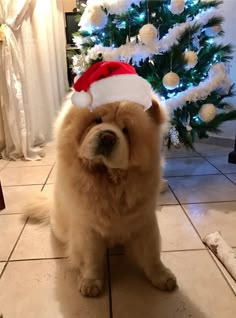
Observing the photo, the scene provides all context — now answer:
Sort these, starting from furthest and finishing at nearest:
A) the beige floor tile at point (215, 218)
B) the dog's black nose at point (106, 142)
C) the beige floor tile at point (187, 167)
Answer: the beige floor tile at point (187, 167), the beige floor tile at point (215, 218), the dog's black nose at point (106, 142)

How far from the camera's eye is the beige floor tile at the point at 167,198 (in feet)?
4.86

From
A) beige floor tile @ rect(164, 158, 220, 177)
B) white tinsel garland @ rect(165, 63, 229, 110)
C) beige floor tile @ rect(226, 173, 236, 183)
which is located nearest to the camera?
white tinsel garland @ rect(165, 63, 229, 110)

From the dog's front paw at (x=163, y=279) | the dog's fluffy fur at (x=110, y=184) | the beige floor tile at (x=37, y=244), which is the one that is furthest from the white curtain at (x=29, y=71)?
the dog's front paw at (x=163, y=279)

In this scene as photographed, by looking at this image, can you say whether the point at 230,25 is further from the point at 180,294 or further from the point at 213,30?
the point at 180,294

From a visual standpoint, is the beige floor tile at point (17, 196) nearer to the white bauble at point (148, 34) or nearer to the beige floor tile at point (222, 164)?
the white bauble at point (148, 34)

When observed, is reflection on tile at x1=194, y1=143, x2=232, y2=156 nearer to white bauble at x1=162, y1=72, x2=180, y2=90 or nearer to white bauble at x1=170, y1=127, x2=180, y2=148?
white bauble at x1=170, y1=127, x2=180, y2=148

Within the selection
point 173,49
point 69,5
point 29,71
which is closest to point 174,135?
point 173,49

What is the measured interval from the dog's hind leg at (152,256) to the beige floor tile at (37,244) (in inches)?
11.8

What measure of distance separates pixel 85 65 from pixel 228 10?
1.33 metres

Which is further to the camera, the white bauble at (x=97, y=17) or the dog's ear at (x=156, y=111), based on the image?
the white bauble at (x=97, y=17)

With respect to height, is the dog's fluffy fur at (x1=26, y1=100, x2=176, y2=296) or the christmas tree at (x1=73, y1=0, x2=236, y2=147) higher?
the christmas tree at (x1=73, y1=0, x2=236, y2=147)

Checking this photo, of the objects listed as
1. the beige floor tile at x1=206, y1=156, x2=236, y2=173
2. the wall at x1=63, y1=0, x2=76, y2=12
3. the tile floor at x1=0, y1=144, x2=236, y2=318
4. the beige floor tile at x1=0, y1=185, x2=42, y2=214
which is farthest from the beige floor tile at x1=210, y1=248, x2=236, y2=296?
the wall at x1=63, y1=0, x2=76, y2=12

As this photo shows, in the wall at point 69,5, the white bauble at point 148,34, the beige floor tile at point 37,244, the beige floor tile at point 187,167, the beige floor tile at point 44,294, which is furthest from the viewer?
the wall at point 69,5

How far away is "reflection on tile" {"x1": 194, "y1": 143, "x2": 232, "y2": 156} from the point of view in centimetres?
228
